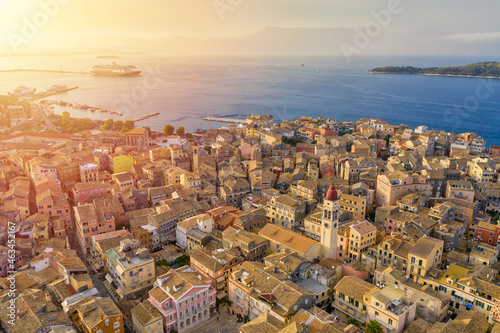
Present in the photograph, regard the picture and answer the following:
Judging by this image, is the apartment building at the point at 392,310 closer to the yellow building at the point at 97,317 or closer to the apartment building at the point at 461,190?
the yellow building at the point at 97,317

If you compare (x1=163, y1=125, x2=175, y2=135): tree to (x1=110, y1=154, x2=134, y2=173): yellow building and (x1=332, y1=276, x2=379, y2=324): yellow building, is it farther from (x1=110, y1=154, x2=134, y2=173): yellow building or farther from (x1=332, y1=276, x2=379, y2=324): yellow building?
(x1=332, y1=276, x2=379, y2=324): yellow building

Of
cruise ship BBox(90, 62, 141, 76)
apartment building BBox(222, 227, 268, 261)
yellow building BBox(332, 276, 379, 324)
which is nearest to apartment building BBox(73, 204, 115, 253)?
apartment building BBox(222, 227, 268, 261)

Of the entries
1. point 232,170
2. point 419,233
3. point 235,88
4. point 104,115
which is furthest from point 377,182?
point 235,88

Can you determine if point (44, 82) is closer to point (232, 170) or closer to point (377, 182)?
point (232, 170)

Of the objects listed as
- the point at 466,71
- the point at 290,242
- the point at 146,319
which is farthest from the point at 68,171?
the point at 466,71

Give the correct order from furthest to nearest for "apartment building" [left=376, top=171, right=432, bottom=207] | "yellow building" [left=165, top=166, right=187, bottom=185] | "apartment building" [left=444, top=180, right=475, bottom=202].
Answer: "yellow building" [left=165, top=166, right=187, bottom=185] → "apartment building" [left=376, top=171, right=432, bottom=207] → "apartment building" [left=444, top=180, right=475, bottom=202]
